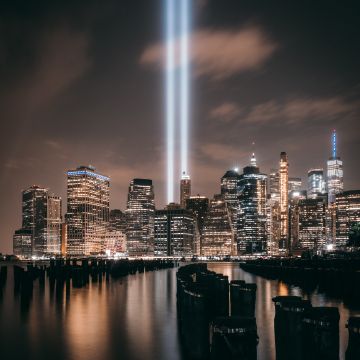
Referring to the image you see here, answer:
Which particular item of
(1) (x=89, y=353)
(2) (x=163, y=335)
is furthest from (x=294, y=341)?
(2) (x=163, y=335)

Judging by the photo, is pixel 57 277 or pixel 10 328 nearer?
pixel 10 328

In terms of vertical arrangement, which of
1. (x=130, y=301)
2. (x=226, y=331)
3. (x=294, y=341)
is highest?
(x=226, y=331)

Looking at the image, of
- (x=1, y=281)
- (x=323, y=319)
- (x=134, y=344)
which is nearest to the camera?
(x=323, y=319)

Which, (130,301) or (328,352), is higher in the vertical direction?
(328,352)

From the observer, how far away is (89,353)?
24250 millimetres

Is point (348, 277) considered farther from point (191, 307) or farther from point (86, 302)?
point (191, 307)

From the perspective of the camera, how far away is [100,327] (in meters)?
32.3

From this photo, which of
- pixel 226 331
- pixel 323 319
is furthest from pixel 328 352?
pixel 226 331

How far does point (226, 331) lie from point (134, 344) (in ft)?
52.7

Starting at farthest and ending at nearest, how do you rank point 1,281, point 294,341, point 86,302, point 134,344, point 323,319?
point 1,281 < point 86,302 < point 134,344 < point 294,341 < point 323,319

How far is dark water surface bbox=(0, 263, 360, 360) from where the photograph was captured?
24.2 meters

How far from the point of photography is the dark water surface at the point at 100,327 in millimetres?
24250

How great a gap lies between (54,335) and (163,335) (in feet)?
20.1

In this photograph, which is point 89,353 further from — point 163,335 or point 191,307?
point 191,307
